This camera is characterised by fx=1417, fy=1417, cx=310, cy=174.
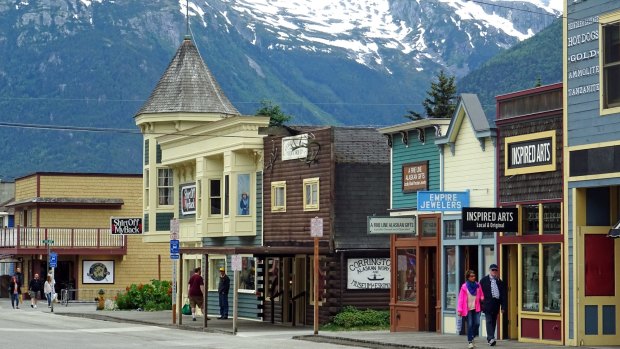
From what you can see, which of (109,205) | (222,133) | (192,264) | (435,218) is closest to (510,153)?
(435,218)

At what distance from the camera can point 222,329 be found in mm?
40500

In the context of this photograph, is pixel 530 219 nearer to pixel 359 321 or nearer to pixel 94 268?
pixel 359 321

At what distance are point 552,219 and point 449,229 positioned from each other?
493 cm

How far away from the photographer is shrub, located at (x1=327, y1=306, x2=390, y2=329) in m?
40.0

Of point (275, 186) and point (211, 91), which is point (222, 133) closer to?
point (275, 186)

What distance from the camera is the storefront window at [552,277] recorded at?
3094cm

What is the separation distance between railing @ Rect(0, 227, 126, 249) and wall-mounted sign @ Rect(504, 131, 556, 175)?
44628 mm

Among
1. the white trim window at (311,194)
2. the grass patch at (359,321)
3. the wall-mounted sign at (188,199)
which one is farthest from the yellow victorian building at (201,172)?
the grass patch at (359,321)

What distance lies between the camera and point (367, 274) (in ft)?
137

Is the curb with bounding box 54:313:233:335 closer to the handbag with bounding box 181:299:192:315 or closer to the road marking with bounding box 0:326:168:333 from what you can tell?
the road marking with bounding box 0:326:168:333

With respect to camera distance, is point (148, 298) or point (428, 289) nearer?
point (428, 289)

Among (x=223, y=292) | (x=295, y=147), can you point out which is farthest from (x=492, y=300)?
(x=223, y=292)

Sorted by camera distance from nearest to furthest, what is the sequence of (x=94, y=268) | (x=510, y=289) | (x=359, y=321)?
(x=510, y=289), (x=359, y=321), (x=94, y=268)

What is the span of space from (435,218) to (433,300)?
7.28ft
